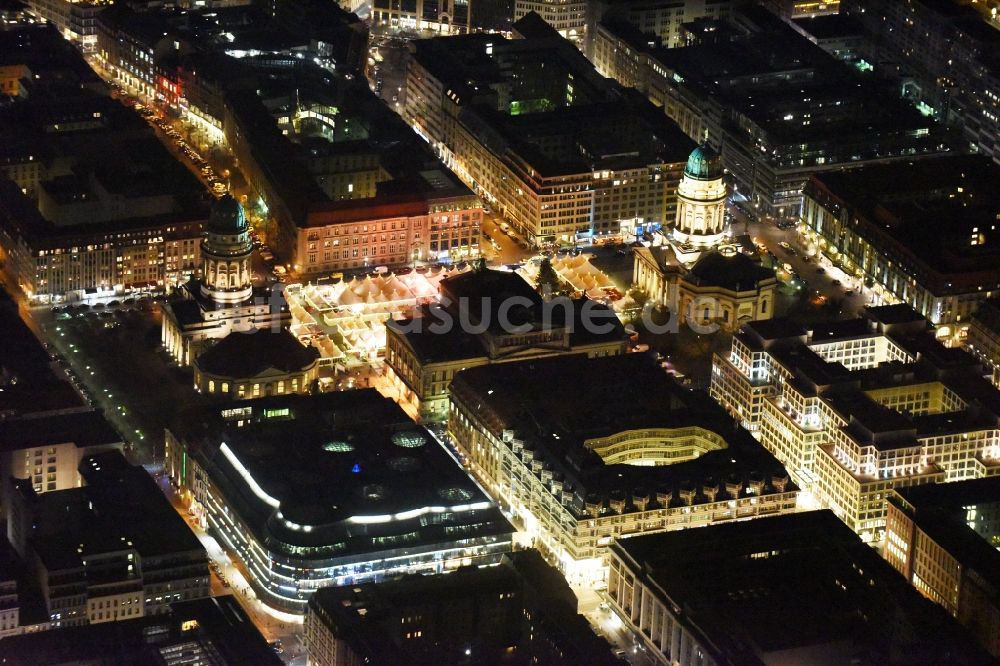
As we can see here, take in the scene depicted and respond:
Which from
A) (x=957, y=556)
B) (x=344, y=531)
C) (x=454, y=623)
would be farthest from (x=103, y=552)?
(x=957, y=556)

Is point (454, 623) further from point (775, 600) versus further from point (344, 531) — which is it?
point (775, 600)

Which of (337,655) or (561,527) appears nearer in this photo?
(337,655)

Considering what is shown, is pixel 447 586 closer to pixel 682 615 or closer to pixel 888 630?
pixel 682 615

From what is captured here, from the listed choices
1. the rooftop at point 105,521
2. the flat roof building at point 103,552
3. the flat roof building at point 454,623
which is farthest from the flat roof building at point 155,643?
the rooftop at point 105,521

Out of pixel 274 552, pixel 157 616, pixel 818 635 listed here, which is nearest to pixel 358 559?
pixel 274 552

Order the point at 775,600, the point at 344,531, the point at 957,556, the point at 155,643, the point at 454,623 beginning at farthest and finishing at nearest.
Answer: the point at 344,531 → the point at 957,556 → the point at 775,600 → the point at 454,623 → the point at 155,643

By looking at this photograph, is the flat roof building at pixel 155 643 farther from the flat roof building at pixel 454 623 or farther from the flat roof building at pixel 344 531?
the flat roof building at pixel 344 531
